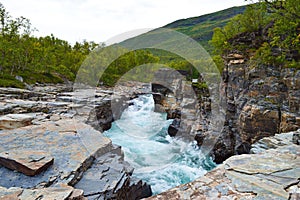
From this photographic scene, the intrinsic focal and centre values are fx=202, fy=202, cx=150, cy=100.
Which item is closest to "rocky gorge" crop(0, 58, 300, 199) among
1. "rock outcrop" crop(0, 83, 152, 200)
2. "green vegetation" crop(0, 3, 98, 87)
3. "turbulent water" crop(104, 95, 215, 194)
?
"rock outcrop" crop(0, 83, 152, 200)

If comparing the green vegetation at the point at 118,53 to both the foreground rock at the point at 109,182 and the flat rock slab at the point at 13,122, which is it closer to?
the foreground rock at the point at 109,182

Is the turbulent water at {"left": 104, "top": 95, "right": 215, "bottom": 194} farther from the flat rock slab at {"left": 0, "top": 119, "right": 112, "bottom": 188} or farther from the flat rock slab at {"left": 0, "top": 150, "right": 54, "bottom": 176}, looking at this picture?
the flat rock slab at {"left": 0, "top": 150, "right": 54, "bottom": 176}

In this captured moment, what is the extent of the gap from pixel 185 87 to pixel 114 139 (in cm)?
891

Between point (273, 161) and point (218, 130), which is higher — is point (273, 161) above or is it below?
above

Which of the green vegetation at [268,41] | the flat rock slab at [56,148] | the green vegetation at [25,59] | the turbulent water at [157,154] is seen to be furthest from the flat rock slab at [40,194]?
the green vegetation at [25,59]

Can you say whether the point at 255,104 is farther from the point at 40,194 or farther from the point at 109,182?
the point at 40,194

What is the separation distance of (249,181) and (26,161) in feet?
17.4

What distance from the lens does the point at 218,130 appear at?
13.1 metres

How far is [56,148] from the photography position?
6.63 metres

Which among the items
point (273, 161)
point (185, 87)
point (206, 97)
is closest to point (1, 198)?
point (273, 161)

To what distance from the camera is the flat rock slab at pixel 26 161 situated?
199 inches

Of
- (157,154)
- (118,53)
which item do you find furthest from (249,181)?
(118,53)

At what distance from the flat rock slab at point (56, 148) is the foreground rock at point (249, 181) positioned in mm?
2942

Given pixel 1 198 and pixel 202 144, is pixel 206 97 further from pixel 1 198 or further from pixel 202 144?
pixel 1 198
